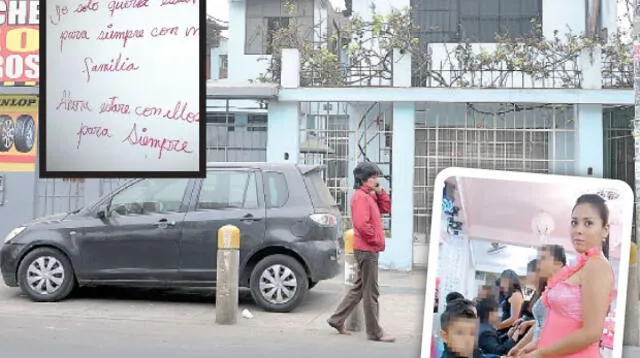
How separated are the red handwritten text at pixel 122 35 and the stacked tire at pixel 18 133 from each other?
10.6 metres

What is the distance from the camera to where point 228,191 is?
26.8 feet

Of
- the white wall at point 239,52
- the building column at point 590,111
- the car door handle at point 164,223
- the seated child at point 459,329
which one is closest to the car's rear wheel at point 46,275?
the car door handle at point 164,223

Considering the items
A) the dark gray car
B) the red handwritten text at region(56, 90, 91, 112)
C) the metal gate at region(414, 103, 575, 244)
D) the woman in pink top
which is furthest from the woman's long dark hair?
the metal gate at region(414, 103, 575, 244)

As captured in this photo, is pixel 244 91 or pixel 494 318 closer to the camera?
pixel 494 318

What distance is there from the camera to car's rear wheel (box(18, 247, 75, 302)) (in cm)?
824

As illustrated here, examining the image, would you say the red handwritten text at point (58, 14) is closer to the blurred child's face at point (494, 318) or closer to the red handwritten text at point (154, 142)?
the red handwritten text at point (154, 142)

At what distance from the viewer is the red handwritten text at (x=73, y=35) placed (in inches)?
82.0

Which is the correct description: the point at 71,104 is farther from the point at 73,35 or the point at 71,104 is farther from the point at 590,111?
the point at 590,111

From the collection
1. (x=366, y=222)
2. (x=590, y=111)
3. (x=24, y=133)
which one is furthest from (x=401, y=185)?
(x=24, y=133)

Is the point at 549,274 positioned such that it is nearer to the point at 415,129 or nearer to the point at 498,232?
the point at 498,232

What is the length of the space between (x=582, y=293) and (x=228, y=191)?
23.1 ft

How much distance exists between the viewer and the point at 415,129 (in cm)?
1148

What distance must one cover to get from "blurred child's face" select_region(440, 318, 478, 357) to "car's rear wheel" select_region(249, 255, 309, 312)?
21.6 feet

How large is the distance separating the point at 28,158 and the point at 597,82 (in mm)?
9150
